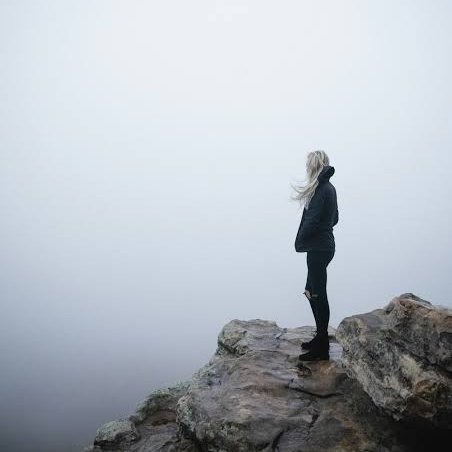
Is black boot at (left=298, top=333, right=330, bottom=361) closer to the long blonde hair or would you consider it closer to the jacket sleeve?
the jacket sleeve

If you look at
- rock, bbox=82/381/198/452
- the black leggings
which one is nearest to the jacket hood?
the black leggings

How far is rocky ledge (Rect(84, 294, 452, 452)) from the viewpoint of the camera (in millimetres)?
6188

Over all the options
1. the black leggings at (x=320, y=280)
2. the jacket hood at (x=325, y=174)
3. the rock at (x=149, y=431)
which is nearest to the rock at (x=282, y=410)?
the black leggings at (x=320, y=280)

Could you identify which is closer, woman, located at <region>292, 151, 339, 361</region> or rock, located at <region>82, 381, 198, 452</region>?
woman, located at <region>292, 151, 339, 361</region>

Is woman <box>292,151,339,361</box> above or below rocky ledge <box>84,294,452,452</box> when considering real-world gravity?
above

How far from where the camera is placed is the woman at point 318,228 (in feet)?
29.0

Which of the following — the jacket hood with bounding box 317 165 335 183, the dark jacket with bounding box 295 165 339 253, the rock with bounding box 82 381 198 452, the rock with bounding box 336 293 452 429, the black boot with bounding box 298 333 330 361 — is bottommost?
the rock with bounding box 82 381 198 452

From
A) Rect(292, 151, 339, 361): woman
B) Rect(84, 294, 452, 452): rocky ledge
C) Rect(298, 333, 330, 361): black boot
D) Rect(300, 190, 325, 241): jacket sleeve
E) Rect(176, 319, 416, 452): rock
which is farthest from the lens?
Rect(298, 333, 330, 361): black boot

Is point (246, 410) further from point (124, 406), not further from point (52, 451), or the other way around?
point (124, 406)

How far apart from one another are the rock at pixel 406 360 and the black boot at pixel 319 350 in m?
1.31

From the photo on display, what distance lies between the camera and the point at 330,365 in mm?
9195

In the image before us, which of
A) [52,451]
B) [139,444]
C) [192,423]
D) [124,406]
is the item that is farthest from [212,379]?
[124,406]

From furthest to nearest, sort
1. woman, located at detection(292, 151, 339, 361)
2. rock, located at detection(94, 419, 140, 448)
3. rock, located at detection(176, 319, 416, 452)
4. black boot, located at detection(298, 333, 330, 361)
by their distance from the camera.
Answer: rock, located at detection(94, 419, 140, 448) → black boot, located at detection(298, 333, 330, 361) → woman, located at detection(292, 151, 339, 361) → rock, located at detection(176, 319, 416, 452)

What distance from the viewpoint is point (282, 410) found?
26.0 ft
